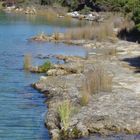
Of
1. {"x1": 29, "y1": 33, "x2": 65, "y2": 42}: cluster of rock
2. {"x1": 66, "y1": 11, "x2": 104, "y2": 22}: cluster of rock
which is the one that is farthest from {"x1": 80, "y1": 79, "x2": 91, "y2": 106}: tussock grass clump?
{"x1": 66, "y1": 11, "x2": 104, "y2": 22}: cluster of rock

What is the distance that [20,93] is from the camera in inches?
1033

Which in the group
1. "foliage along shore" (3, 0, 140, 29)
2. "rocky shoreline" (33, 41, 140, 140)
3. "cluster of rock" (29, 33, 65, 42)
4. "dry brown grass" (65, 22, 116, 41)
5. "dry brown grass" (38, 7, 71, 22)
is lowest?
"dry brown grass" (38, 7, 71, 22)

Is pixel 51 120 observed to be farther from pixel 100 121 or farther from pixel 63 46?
pixel 63 46

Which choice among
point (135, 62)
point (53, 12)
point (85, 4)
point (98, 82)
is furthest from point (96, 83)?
point (85, 4)

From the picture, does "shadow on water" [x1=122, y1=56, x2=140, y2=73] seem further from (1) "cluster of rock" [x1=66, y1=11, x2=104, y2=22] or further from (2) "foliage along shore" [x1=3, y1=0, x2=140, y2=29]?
(1) "cluster of rock" [x1=66, y1=11, x2=104, y2=22]

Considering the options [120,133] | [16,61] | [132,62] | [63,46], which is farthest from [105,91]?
[63,46]

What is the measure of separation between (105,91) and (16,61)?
44.2 feet

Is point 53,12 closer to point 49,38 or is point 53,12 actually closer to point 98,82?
point 49,38

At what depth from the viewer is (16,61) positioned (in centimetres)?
Result: 3728

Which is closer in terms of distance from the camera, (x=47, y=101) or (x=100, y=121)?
(x=100, y=121)

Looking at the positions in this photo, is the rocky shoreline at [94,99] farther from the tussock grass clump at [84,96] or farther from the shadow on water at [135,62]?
the shadow on water at [135,62]

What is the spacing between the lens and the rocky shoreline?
19.4 meters

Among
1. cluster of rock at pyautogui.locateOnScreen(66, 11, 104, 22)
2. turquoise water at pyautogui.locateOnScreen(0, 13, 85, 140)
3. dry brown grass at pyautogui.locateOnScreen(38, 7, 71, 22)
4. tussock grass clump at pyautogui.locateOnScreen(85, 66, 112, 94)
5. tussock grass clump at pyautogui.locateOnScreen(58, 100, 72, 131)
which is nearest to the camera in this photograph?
tussock grass clump at pyautogui.locateOnScreen(58, 100, 72, 131)

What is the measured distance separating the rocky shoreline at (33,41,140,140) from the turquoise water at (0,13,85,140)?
0.53 meters
